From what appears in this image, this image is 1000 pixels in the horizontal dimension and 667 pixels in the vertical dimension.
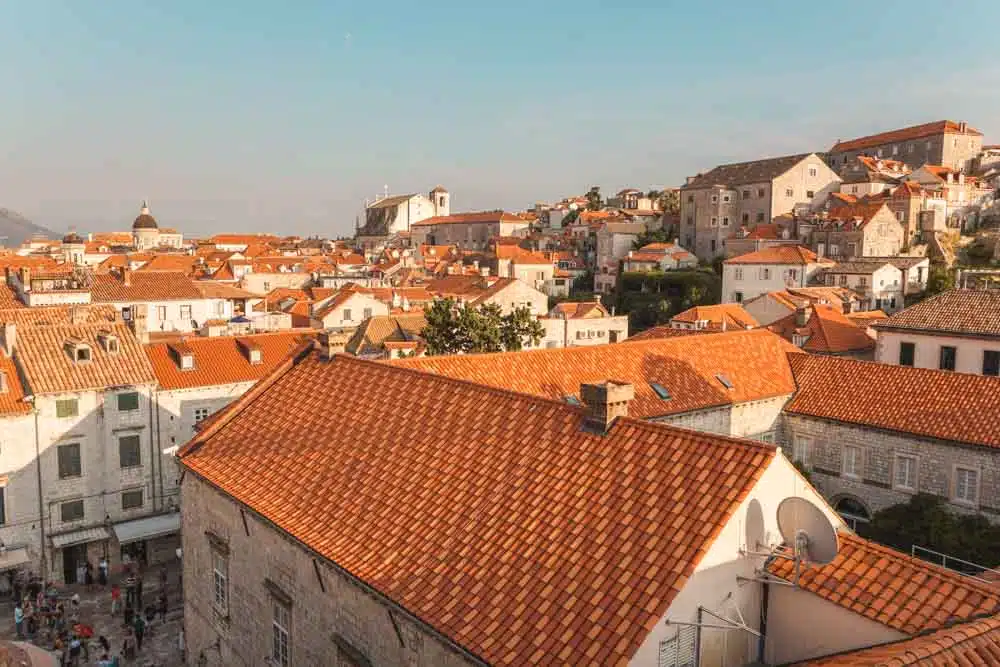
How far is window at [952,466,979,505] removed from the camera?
21.4 metres

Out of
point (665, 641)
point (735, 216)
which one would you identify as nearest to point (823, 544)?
point (665, 641)

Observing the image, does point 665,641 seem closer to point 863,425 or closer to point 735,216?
point 863,425

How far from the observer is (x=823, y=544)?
348 inches

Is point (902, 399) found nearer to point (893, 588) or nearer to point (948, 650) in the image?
point (893, 588)

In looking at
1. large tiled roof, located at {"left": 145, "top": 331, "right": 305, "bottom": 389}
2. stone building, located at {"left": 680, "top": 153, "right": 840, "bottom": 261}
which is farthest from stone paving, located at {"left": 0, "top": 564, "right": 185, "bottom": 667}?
stone building, located at {"left": 680, "top": 153, "right": 840, "bottom": 261}

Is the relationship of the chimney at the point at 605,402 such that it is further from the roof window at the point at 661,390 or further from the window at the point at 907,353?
the window at the point at 907,353

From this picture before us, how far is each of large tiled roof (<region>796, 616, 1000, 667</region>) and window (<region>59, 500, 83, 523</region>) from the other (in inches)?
1079

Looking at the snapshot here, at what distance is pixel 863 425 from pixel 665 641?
730 inches

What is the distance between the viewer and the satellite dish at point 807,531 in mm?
8766

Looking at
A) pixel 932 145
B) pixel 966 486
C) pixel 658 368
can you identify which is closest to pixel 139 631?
pixel 658 368

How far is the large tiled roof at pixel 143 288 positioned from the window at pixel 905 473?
46595mm

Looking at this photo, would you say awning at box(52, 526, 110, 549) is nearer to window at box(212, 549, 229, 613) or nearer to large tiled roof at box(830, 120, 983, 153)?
window at box(212, 549, 229, 613)

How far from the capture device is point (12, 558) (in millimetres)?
25094

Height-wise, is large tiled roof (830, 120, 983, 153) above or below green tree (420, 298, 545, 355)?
above
